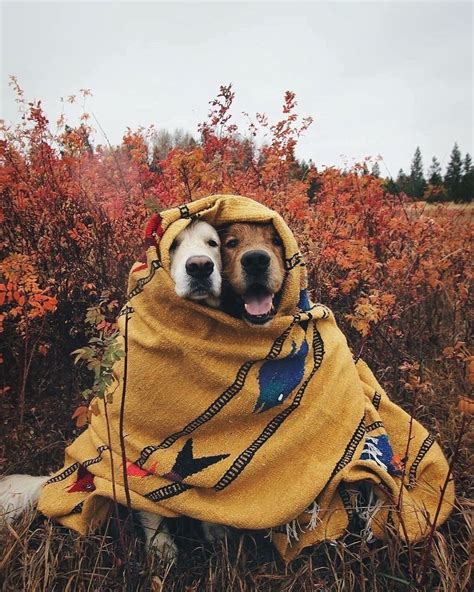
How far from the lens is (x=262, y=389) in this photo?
6.05 ft

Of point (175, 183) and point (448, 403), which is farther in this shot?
point (175, 183)

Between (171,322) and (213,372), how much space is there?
27 centimetres

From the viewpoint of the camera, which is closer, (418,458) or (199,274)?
(199,274)

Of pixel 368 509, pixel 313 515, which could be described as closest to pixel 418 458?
pixel 368 509

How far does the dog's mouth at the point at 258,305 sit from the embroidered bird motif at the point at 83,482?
1019 mm

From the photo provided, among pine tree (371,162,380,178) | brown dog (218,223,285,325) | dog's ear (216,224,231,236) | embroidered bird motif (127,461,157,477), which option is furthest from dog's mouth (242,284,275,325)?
pine tree (371,162,380,178)

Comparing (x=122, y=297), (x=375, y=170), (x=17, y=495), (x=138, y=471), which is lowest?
(x=17, y=495)

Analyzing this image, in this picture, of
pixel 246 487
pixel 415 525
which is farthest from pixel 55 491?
pixel 415 525

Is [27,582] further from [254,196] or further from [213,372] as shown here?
[254,196]

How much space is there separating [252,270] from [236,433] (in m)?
0.68

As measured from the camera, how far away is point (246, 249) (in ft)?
6.38

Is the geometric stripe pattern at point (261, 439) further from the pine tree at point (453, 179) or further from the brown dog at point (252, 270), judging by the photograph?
the pine tree at point (453, 179)

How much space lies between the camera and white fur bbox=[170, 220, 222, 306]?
1.82 m

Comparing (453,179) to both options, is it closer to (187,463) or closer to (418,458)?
(418,458)
